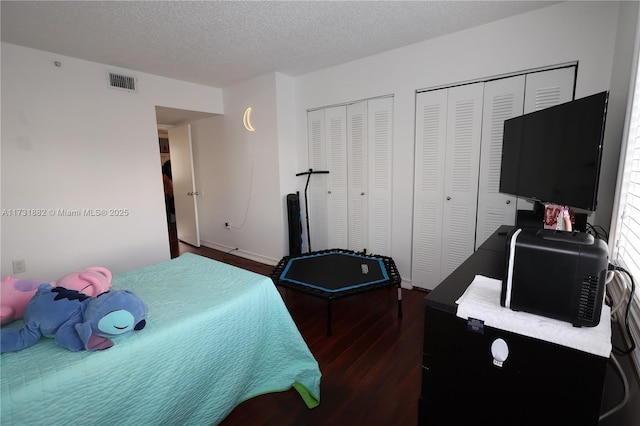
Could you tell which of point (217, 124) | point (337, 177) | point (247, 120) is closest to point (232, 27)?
point (247, 120)

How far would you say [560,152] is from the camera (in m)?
1.57

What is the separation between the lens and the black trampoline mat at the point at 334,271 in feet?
8.29

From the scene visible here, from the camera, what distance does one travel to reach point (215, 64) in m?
3.25

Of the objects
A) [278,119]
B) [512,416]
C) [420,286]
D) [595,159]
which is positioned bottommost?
[420,286]

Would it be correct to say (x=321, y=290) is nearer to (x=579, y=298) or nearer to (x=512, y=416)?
(x=512, y=416)

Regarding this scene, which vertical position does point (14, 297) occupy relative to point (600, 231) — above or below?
below

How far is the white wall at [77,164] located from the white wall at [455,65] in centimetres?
198

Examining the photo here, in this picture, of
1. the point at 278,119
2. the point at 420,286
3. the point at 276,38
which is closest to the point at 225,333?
the point at 420,286

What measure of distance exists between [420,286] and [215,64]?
3352 mm

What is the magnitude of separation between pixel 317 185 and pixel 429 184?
146cm

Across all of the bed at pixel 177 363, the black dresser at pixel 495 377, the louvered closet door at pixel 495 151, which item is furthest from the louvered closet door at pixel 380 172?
the black dresser at pixel 495 377

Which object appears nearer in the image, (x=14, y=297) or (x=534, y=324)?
(x=534, y=324)

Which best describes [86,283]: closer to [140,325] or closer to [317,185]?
[140,325]

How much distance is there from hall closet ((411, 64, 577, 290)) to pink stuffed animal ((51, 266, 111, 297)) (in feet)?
8.68
